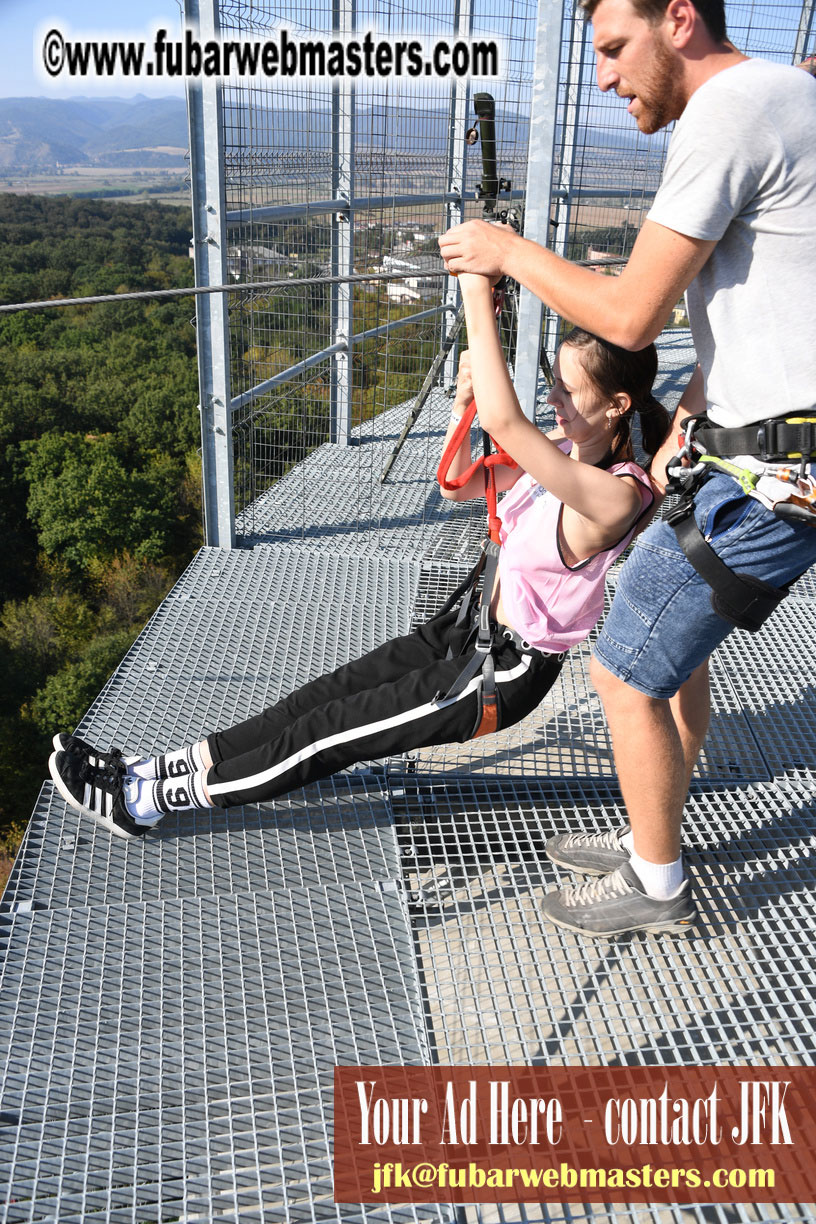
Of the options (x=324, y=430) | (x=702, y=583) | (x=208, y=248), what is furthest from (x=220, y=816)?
(x=324, y=430)

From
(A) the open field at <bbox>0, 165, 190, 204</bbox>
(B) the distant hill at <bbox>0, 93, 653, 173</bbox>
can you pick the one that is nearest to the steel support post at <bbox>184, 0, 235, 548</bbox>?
(B) the distant hill at <bbox>0, 93, 653, 173</bbox>

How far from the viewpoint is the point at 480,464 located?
1.84 metres

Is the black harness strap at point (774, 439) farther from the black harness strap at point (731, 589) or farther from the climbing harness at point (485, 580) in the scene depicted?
the climbing harness at point (485, 580)

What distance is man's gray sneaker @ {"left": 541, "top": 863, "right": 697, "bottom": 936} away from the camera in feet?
5.72

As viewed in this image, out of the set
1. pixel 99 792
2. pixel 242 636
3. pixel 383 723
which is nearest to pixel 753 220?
pixel 383 723

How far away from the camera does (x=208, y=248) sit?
309 cm

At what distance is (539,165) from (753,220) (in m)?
1.38

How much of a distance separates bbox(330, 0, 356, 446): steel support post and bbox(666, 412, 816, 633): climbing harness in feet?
8.98

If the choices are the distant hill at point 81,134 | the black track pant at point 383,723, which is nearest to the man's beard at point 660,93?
the black track pant at point 383,723

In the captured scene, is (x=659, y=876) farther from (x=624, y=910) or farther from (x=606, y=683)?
(x=606, y=683)

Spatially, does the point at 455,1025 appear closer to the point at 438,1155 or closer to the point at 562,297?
the point at 438,1155

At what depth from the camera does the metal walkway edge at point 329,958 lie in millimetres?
1379

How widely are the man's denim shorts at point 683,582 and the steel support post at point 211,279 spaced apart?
2025mm

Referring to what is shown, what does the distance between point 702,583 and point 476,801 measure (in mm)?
890
